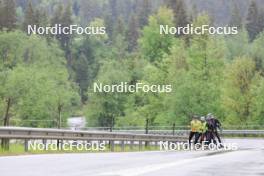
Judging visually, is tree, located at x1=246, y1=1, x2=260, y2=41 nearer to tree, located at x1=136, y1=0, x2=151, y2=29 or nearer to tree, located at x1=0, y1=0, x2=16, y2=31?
tree, located at x1=136, y1=0, x2=151, y2=29

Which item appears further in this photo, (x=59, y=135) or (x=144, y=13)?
(x=144, y=13)

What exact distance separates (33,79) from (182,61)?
50.1 ft

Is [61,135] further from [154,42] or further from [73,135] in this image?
[154,42]

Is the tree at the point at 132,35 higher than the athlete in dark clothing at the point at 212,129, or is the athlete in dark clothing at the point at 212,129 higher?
the tree at the point at 132,35

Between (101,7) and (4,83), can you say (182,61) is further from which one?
(101,7)

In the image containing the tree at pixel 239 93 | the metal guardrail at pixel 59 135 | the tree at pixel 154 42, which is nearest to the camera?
the metal guardrail at pixel 59 135

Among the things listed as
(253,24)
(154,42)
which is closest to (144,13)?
(253,24)

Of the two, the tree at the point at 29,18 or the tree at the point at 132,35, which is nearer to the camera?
the tree at the point at 29,18

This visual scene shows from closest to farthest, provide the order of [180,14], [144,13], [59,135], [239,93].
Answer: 1. [59,135]
2. [239,93]
3. [180,14]
4. [144,13]

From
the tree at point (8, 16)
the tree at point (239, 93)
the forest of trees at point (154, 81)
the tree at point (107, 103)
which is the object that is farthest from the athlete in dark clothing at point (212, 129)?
the tree at point (8, 16)

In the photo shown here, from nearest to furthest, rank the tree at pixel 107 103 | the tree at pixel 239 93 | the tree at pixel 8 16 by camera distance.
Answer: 1. the tree at pixel 239 93
2. the tree at pixel 107 103
3. the tree at pixel 8 16

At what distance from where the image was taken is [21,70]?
74062 mm

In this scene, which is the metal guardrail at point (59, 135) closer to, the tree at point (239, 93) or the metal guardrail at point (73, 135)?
the metal guardrail at point (73, 135)

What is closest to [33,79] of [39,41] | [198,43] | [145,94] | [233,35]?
[145,94]
